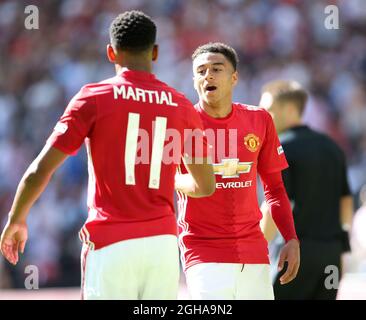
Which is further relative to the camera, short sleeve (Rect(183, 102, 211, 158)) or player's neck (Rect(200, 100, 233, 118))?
player's neck (Rect(200, 100, 233, 118))

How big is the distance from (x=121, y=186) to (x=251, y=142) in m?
1.71

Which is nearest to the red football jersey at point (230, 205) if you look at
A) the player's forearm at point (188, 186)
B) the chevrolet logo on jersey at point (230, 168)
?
the chevrolet logo on jersey at point (230, 168)

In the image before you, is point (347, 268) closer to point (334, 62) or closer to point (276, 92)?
point (334, 62)

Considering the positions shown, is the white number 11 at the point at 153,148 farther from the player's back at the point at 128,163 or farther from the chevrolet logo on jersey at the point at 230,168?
the chevrolet logo on jersey at the point at 230,168

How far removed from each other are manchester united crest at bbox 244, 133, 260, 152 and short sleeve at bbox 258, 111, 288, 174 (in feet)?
0.27

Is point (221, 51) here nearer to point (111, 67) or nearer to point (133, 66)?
point (133, 66)

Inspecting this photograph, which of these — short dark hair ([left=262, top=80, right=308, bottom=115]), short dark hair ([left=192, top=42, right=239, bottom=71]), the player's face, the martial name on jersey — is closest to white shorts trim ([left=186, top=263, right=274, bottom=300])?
the player's face

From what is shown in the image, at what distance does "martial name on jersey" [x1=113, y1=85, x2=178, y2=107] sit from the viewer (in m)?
4.41

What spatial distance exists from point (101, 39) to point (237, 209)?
30.5 ft

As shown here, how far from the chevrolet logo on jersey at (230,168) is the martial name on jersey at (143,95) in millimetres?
1301

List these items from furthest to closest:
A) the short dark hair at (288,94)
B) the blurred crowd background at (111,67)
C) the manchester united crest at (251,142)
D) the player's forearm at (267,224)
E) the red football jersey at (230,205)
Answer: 1. the blurred crowd background at (111,67)
2. the short dark hair at (288,94)
3. the player's forearm at (267,224)
4. the manchester united crest at (251,142)
5. the red football jersey at (230,205)

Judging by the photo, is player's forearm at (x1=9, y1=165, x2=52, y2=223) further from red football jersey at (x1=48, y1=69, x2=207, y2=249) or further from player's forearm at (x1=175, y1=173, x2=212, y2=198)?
player's forearm at (x1=175, y1=173, x2=212, y2=198)

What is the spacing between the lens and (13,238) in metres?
4.23

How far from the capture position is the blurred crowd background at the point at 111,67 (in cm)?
1305
